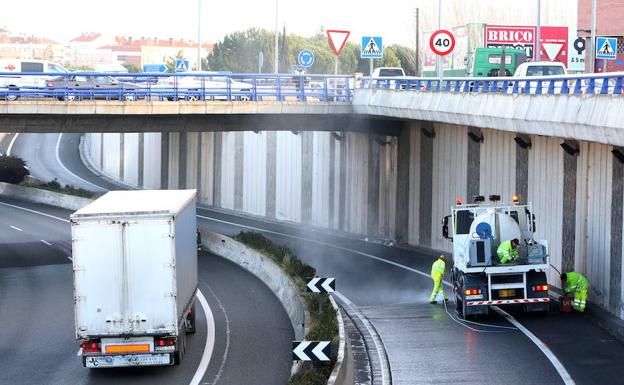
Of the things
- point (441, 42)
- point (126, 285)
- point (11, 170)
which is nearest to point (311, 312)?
point (126, 285)

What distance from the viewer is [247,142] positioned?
60188mm

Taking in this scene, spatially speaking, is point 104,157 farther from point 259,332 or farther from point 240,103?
point 259,332

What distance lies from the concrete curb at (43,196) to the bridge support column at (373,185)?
53.8 ft

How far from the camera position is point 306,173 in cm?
5497

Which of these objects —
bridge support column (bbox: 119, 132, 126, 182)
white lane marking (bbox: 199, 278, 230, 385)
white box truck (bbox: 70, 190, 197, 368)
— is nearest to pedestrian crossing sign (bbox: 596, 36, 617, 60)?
white lane marking (bbox: 199, 278, 230, 385)

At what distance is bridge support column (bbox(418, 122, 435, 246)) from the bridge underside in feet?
8.62

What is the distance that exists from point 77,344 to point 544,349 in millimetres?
10818

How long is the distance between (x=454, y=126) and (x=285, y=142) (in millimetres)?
17269

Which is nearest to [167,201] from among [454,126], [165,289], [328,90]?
[165,289]

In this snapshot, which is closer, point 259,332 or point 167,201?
point 167,201

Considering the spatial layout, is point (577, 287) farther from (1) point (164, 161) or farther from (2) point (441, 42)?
(1) point (164, 161)

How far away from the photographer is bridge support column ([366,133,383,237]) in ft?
160

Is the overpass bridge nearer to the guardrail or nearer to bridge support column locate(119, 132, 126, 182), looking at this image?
the guardrail

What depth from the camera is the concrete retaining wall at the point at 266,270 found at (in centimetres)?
2662
